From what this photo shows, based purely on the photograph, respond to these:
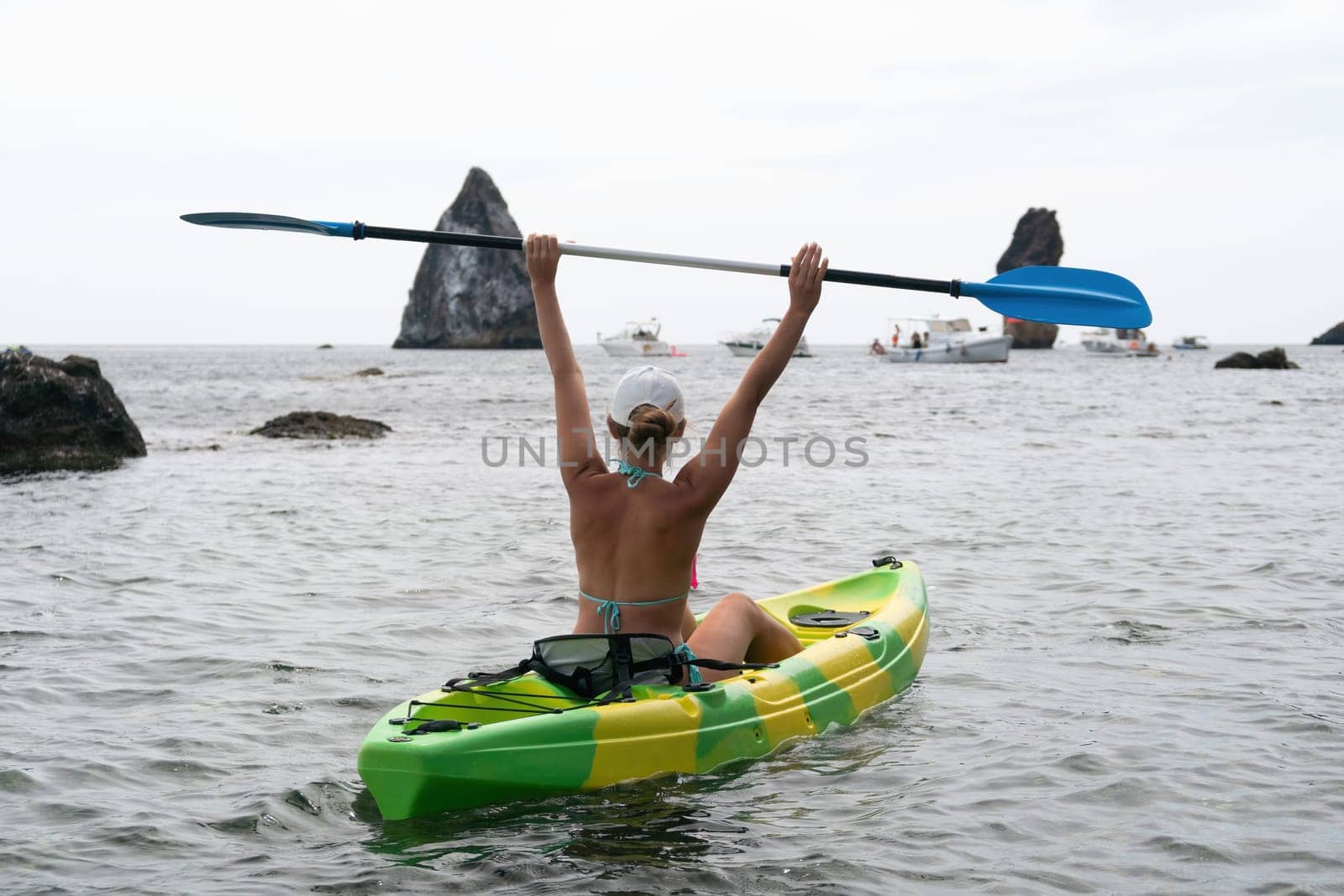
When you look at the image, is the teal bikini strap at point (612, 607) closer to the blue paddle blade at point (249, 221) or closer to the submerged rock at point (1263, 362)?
the blue paddle blade at point (249, 221)

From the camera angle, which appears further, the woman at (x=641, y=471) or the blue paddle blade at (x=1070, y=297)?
the blue paddle blade at (x=1070, y=297)

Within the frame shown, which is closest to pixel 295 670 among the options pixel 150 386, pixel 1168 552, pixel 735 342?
pixel 1168 552

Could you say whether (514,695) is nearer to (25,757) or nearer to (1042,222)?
(25,757)

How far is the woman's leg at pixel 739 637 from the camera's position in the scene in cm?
497

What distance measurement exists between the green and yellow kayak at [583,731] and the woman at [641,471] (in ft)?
1.13

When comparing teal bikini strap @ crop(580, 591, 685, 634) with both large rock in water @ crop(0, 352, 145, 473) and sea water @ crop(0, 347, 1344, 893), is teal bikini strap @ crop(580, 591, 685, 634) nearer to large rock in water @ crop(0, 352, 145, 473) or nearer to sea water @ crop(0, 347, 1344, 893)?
sea water @ crop(0, 347, 1344, 893)

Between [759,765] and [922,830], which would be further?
[759,765]

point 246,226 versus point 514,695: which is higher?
point 246,226

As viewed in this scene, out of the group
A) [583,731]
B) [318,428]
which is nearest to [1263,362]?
[318,428]

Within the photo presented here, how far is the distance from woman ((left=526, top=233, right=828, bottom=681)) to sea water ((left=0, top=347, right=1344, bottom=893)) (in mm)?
737

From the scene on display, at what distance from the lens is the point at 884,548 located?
989 cm

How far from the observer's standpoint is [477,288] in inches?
4316

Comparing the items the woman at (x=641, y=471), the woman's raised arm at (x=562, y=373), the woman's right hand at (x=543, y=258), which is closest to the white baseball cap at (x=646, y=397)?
the woman at (x=641, y=471)

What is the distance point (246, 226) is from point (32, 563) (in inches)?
165
